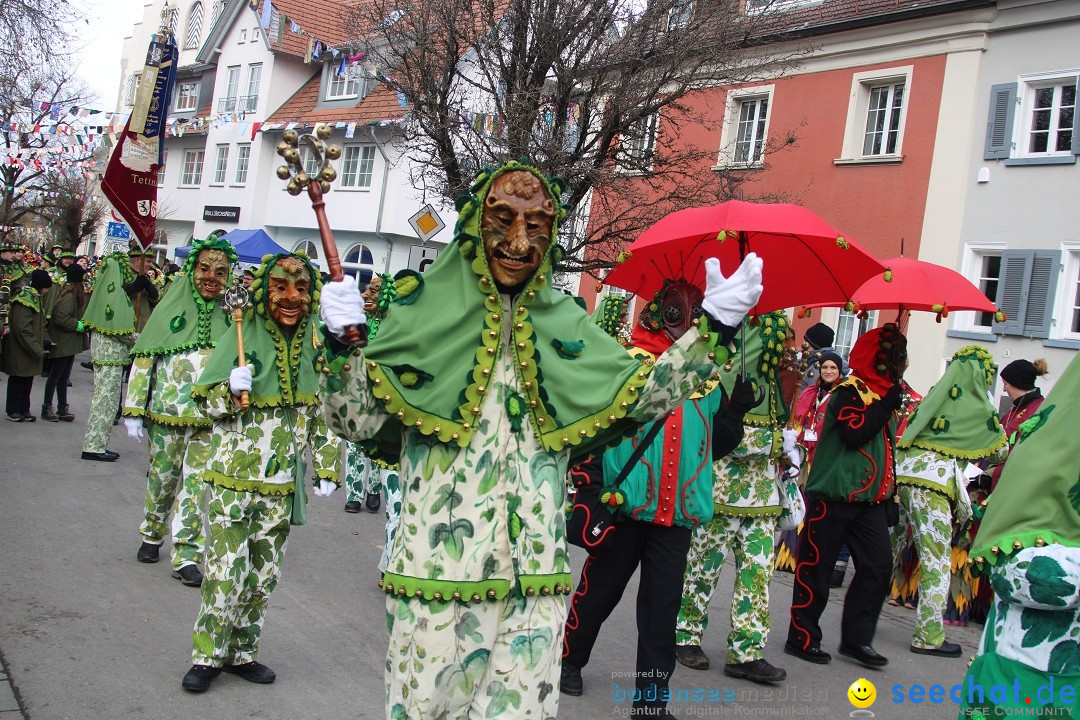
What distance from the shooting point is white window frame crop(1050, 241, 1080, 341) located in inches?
603

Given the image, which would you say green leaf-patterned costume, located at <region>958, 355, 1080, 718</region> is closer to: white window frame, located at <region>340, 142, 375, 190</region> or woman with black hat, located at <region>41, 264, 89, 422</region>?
woman with black hat, located at <region>41, 264, 89, 422</region>

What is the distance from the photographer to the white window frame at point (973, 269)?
16.3m

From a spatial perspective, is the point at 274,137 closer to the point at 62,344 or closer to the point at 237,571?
the point at 62,344

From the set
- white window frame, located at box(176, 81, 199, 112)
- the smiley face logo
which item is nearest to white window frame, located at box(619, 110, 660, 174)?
the smiley face logo

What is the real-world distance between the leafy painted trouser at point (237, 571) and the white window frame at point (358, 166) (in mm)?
26230

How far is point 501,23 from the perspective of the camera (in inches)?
502

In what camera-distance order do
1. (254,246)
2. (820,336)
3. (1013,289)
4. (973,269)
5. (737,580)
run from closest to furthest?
(737,580) → (820,336) → (1013,289) → (973,269) → (254,246)

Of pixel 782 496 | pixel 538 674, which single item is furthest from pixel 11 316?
pixel 538 674

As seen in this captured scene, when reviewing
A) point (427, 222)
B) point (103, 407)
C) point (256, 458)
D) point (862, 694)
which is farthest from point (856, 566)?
point (103, 407)

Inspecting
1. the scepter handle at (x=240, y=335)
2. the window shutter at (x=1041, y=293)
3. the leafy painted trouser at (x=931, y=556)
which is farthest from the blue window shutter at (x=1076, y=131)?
the scepter handle at (x=240, y=335)

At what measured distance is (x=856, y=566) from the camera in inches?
259

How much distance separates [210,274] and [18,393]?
7147 mm

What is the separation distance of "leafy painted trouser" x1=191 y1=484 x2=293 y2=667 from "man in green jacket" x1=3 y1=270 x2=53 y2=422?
30.3 feet

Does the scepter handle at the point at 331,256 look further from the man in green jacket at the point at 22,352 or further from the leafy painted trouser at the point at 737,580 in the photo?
the man in green jacket at the point at 22,352
